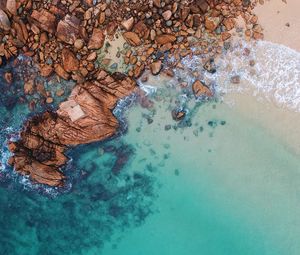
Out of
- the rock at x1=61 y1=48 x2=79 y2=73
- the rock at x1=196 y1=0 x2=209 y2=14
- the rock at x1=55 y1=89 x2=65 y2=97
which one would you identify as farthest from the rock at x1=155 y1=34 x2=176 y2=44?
the rock at x1=55 y1=89 x2=65 y2=97

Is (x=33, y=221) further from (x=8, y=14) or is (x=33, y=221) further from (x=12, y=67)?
(x=8, y=14)

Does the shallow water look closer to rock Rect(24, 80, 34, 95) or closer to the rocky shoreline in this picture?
the rocky shoreline

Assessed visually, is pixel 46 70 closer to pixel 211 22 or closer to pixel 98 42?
pixel 98 42

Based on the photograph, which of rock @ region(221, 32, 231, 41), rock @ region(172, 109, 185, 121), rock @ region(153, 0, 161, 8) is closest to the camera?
rock @ region(153, 0, 161, 8)

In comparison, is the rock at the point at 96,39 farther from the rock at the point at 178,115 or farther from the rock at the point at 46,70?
the rock at the point at 178,115

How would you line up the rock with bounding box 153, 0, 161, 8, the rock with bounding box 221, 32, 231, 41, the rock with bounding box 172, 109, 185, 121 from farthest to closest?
the rock with bounding box 172, 109, 185, 121
the rock with bounding box 221, 32, 231, 41
the rock with bounding box 153, 0, 161, 8

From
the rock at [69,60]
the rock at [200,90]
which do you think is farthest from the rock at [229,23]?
the rock at [69,60]
